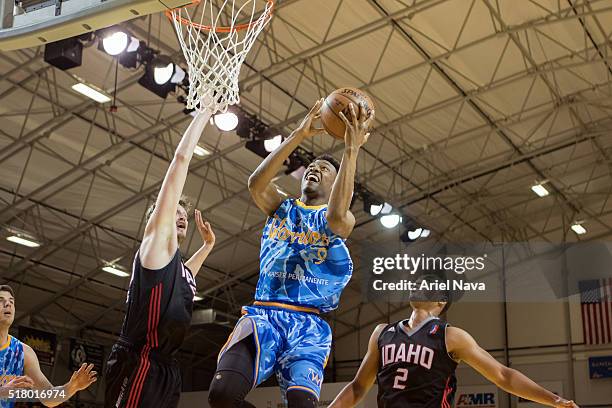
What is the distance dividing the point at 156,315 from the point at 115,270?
18.1m

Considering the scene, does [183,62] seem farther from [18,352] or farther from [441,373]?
[441,373]

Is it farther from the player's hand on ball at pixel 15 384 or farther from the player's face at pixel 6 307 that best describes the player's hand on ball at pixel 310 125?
the player's face at pixel 6 307

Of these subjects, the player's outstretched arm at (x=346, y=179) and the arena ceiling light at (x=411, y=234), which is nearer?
the player's outstretched arm at (x=346, y=179)

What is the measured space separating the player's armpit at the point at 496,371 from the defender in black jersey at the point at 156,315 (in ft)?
6.83

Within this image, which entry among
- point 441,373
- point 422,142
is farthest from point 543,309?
point 441,373

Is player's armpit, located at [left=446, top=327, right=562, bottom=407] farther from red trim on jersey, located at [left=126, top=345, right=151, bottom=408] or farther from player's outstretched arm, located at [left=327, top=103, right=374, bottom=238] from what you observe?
red trim on jersey, located at [left=126, top=345, right=151, bottom=408]

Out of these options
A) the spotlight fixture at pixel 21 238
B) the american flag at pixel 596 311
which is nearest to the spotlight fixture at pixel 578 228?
the american flag at pixel 596 311

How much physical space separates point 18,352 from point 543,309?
20530 mm

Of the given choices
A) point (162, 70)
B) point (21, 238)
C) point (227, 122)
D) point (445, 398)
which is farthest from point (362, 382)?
point (21, 238)

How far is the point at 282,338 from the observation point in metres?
4.57

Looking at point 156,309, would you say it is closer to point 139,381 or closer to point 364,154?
point 139,381

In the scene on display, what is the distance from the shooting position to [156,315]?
4316mm

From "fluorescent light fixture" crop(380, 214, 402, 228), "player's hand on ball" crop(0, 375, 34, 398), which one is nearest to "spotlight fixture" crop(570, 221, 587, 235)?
"fluorescent light fixture" crop(380, 214, 402, 228)

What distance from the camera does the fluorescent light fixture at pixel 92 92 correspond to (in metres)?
15.0
